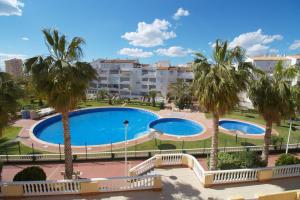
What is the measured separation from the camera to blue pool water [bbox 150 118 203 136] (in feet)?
98.8

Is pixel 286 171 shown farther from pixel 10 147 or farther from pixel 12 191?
pixel 10 147

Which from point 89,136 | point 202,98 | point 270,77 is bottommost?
point 89,136

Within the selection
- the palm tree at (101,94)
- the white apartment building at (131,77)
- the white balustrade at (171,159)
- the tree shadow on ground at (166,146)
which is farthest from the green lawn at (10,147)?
the white apartment building at (131,77)

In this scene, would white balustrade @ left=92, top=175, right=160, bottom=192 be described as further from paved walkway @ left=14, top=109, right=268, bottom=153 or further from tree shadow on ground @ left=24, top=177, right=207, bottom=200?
paved walkway @ left=14, top=109, right=268, bottom=153

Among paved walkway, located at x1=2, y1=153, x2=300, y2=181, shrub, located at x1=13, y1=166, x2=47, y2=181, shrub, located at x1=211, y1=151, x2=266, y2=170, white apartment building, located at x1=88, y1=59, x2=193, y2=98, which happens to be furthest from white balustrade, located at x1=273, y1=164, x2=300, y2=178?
white apartment building, located at x1=88, y1=59, x2=193, y2=98

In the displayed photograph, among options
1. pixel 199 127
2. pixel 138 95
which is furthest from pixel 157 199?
pixel 138 95

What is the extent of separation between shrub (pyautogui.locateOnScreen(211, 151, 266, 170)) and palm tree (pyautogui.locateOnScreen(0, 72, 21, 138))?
12215 mm

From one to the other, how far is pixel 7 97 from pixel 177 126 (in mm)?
26850

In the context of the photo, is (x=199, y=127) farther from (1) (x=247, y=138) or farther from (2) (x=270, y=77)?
(2) (x=270, y=77)

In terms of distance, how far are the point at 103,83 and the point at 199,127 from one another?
42.3 m

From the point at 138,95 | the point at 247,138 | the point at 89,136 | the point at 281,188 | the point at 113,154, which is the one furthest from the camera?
the point at 138,95

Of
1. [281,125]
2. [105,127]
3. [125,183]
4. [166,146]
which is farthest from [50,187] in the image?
[281,125]

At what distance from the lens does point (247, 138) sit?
82.6 ft

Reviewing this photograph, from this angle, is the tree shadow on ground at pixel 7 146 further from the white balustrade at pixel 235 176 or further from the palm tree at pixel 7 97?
the white balustrade at pixel 235 176
